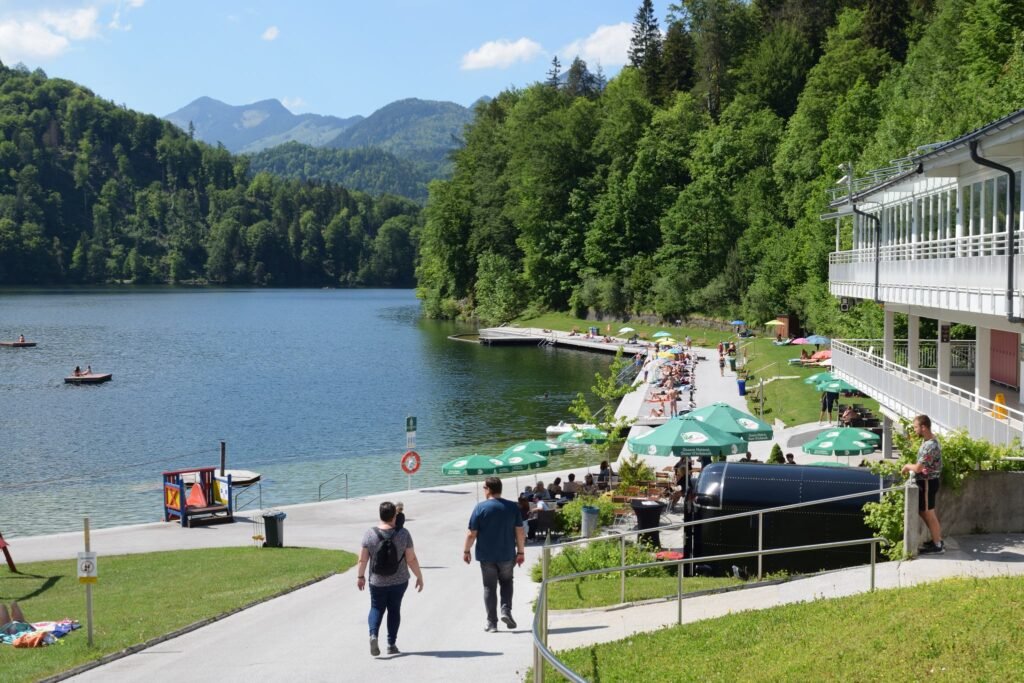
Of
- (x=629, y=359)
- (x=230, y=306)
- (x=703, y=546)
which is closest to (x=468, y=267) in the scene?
(x=629, y=359)

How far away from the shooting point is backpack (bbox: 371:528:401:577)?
11.2 metres

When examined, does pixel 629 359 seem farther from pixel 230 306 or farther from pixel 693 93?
pixel 230 306

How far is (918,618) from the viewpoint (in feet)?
29.4

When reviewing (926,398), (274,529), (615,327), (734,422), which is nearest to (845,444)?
(734,422)

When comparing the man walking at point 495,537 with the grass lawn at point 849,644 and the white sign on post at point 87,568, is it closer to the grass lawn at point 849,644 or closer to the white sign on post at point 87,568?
the grass lawn at point 849,644

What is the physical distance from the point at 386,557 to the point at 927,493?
6.40m

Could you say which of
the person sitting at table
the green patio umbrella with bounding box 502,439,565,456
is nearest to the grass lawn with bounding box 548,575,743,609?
the green patio umbrella with bounding box 502,439,565,456

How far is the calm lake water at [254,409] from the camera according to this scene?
38.0 meters

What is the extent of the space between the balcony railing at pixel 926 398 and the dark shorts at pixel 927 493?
4905mm

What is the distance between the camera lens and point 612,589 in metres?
14.4

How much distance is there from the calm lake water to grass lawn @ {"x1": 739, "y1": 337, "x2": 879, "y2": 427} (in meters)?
9.97

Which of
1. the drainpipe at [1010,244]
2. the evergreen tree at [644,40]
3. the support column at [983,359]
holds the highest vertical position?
the evergreen tree at [644,40]

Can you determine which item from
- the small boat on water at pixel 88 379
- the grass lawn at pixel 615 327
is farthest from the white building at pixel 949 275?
the small boat on water at pixel 88 379

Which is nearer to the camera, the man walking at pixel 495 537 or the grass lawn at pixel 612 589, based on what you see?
the man walking at pixel 495 537
